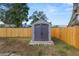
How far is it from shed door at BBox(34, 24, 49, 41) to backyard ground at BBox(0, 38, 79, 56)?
7cm

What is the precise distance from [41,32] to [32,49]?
0.58 feet

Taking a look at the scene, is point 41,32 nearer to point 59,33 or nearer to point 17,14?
point 59,33

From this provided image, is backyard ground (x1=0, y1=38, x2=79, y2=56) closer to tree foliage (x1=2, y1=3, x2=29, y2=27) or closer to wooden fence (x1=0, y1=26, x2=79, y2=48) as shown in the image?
wooden fence (x1=0, y1=26, x2=79, y2=48)

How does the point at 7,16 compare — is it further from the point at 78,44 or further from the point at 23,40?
the point at 78,44

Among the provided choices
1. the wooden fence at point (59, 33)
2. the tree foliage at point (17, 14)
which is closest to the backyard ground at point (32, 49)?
the wooden fence at point (59, 33)

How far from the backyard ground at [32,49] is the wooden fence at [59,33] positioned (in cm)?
4

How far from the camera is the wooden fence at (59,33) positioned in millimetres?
2072

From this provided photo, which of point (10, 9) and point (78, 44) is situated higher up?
point (10, 9)

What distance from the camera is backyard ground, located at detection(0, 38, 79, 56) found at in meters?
2.09

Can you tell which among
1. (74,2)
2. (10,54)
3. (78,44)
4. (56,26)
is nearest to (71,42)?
(78,44)

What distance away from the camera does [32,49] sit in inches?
82.6

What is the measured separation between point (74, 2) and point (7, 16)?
0.63 meters

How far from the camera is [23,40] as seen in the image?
6.91 feet

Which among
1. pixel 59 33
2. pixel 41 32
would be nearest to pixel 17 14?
pixel 41 32
